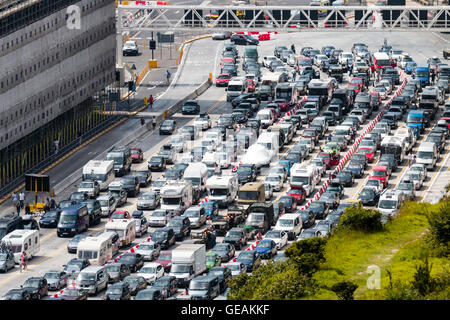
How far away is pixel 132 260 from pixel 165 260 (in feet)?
6.31

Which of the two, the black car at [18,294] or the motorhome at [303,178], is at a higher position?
the black car at [18,294]

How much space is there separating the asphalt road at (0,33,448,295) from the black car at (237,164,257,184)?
2.82m

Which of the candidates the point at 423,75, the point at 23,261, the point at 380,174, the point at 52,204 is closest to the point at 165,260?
the point at 23,261

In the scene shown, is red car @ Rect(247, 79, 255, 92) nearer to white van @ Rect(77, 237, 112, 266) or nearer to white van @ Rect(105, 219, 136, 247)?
white van @ Rect(105, 219, 136, 247)

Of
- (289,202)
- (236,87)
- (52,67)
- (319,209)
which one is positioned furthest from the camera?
(236,87)

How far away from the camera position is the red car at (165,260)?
70312 mm

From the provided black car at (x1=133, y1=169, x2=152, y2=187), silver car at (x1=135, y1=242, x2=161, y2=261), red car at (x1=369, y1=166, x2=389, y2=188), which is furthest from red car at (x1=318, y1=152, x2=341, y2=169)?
silver car at (x1=135, y1=242, x2=161, y2=261)

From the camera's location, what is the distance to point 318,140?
106125 millimetres

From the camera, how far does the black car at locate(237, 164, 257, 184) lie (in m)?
91.9

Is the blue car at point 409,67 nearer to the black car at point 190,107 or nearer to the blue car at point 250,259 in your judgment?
the black car at point 190,107

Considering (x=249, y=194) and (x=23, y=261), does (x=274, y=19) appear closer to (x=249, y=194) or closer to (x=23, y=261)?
(x=249, y=194)

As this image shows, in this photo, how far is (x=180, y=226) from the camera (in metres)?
78.1

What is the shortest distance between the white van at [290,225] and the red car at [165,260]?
8.97 metres

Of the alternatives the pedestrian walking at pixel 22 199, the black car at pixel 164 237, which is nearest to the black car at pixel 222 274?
the black car at pixel 164 237
